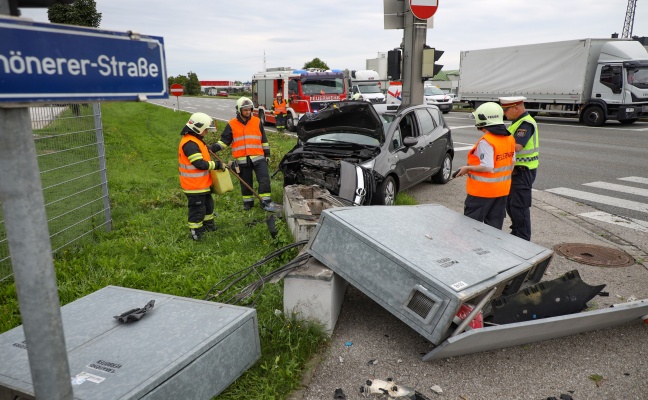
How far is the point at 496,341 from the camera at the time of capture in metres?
3.21

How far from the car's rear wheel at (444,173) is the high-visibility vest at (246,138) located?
12.6ft

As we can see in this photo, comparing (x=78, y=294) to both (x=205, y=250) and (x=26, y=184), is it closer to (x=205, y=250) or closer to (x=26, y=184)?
(x=205, y=250)

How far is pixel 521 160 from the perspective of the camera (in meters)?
5.15

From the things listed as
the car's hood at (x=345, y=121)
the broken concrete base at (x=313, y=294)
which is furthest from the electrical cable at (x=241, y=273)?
the car's hood at (x=345, y=121)

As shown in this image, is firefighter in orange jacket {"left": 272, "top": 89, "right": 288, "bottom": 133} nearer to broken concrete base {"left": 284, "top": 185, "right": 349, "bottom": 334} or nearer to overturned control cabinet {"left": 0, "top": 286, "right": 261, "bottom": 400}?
broken concrete base {"left": 284, "top": 185, "right": 349, "bottom": 334}

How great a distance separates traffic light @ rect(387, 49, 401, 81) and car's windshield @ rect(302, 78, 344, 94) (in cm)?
1000

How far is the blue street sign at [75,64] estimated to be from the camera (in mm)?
1264

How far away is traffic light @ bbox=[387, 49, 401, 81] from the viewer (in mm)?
8930

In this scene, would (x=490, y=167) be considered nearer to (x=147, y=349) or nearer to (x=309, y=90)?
(x=147, y=349)

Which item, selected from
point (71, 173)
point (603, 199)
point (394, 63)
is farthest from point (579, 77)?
point (71, 173)

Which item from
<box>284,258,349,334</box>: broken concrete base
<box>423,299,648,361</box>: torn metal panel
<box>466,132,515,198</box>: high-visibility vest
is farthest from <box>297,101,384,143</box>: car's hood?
<box>423,299,648,361</box>: torn metal panel

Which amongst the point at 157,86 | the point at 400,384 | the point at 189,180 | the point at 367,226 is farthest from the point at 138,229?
the point at 157,86

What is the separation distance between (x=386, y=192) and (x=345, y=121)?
1334 mm

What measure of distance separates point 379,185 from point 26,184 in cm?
569
